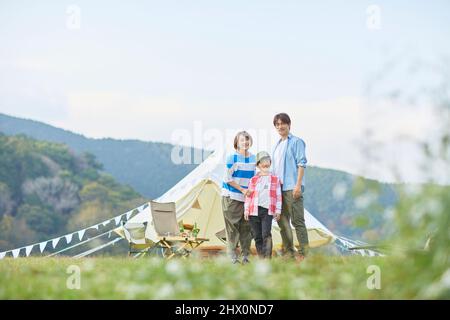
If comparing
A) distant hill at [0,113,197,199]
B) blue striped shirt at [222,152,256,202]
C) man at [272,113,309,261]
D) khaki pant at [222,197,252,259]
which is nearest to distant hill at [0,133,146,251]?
distant hill at [0,113,197,199]

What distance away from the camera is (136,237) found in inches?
320

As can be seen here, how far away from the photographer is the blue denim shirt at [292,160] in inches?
211

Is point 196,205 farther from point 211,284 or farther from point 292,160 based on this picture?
point 211,284

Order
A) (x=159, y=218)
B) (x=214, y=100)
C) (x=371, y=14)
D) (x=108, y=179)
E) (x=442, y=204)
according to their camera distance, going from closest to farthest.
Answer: (x=442, y=204), (x=371, y=14), (x=159, y=218), (x=214, y=100), (x=108, y=179)

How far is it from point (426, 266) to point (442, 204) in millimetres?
279

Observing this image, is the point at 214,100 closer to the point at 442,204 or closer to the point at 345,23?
the point at 345,23

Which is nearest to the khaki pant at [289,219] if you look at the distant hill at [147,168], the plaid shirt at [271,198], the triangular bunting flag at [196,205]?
the plaid shirt at [271,198]

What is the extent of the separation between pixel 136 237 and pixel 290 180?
321 centimetres

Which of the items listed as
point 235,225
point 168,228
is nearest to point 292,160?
point 235,225

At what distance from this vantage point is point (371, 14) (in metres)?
4.72

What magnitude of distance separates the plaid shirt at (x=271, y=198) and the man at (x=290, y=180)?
3.4 inches

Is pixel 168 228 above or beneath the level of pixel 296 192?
beneath

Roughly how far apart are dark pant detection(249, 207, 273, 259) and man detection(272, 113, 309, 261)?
0.11m

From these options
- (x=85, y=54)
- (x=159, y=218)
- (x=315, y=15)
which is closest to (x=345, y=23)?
(x=315, y=15)
